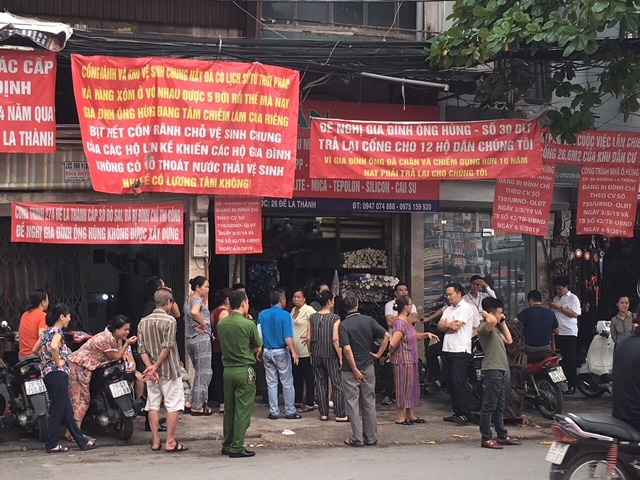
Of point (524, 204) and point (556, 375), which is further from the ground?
point (524, 204)

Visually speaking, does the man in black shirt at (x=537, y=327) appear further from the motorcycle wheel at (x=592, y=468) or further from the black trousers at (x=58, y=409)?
the black trousers at (x=58, y=409)

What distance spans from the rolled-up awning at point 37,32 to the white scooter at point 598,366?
8579 mm

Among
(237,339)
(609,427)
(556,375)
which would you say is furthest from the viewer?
(556,375)

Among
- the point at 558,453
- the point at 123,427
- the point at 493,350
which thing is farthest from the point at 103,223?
the point at 558,453

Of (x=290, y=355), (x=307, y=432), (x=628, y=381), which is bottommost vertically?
(x=307, y=432)

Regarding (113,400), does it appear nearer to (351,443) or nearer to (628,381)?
(351,443)

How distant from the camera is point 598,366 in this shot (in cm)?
1377

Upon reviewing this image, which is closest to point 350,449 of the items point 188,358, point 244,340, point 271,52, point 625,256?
point 244,340

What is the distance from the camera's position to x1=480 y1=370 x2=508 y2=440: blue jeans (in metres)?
9.99

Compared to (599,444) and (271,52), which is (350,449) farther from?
(271,52)

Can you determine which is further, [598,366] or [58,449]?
[598,366]

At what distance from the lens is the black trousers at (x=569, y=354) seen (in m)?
14.4

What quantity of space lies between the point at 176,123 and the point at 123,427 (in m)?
3.59

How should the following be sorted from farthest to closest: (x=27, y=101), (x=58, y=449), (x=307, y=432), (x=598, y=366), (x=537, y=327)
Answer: (x=598, y=366) < (x=537, y=327) < (x=307, y=432) < (x=27, y=101) < (x=58, y=449)
